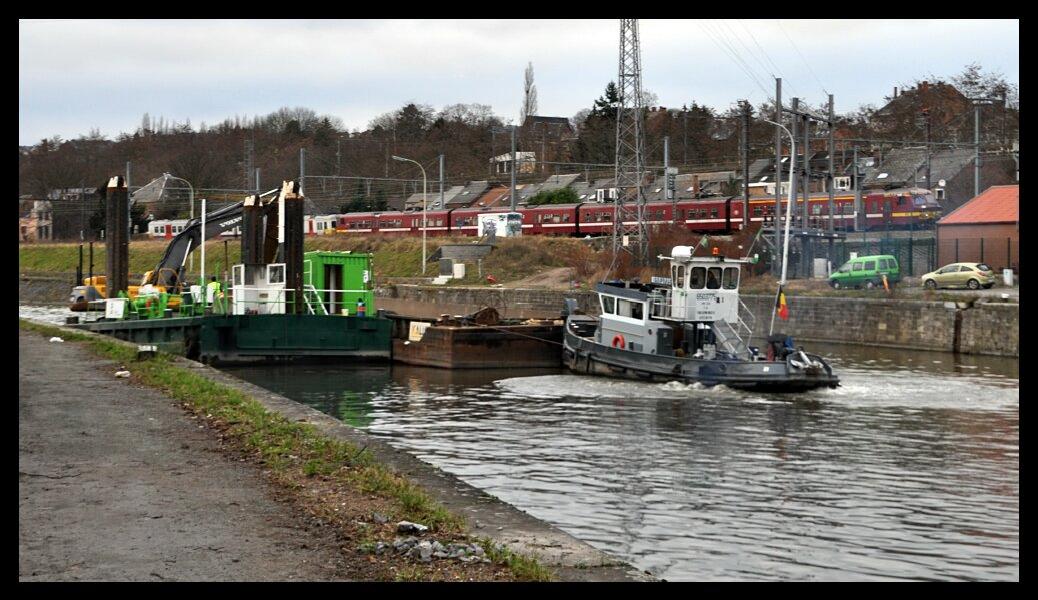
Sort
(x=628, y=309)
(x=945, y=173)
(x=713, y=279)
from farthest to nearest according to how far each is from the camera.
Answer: (x=945, y=173) < (x=628, y=309) < (x=713, y=279)

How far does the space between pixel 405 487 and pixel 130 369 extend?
14519 mm

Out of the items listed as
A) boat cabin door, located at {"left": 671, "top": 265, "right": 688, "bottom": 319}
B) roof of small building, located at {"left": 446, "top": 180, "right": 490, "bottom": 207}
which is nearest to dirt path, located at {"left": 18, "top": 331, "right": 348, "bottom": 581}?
boat cabin door, located at {"left": 671, "top": 265, "right": 688, "bottom": 319}

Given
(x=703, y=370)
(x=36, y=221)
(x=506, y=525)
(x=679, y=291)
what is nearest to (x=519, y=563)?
(x=506, y=525)

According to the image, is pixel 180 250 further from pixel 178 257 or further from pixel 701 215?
pixel 701 215

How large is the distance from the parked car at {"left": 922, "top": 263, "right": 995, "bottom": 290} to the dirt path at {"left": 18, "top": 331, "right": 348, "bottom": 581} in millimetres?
37794

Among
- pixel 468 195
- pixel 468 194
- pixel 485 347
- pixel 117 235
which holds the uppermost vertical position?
pixel 468 194

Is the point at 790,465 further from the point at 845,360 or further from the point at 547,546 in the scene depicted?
the point at 845,360

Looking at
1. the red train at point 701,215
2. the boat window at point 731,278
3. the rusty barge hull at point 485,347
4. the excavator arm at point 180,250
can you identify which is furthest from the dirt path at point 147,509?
the red train at point 701,215

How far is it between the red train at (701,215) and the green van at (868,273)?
10.0m

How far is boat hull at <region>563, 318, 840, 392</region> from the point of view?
29.8 m

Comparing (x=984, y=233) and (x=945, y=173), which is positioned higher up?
(x=945, y=173)

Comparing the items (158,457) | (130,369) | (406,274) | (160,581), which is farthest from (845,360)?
(406,274)

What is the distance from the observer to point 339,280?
4219 cm

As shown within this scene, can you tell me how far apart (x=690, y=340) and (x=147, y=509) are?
24.1 metres
